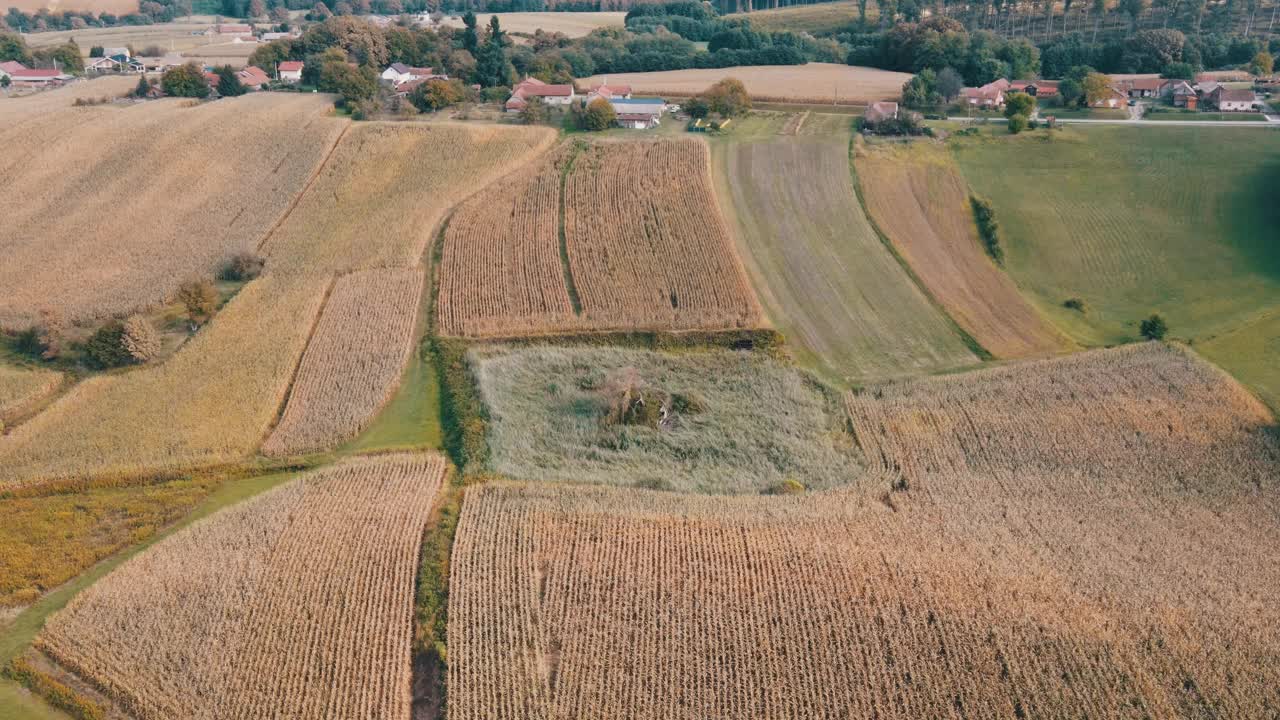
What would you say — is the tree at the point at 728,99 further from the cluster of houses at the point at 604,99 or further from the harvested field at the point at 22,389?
the harvested field at the point at 22,389

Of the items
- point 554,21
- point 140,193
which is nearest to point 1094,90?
point 140,193

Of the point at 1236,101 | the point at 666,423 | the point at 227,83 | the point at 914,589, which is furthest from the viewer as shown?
the point at 227,83

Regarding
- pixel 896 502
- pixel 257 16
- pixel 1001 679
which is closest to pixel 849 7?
pixel 257 16

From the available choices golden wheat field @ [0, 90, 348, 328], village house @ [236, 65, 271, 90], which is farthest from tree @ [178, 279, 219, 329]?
village house @ [236, 65, 271, 90]

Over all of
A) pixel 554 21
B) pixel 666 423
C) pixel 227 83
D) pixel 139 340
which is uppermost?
pixel 554 21

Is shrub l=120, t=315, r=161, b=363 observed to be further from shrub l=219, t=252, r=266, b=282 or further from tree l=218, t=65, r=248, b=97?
tree l=218, t=65, r=248, b=97

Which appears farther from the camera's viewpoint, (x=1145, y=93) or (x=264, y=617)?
(x=1145, y=93)

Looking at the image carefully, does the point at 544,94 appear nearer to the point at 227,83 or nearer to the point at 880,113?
the point at 880,113
